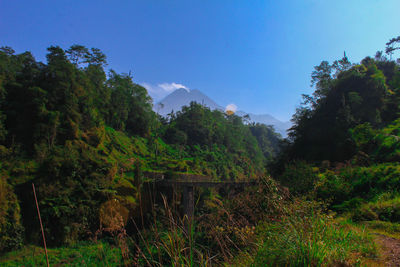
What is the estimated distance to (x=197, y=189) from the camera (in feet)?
46.6

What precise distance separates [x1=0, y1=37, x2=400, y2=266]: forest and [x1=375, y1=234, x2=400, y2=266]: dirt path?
0.08ft

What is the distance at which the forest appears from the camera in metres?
2.04

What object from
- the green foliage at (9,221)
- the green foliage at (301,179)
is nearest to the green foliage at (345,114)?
the green foliage at (301,179)

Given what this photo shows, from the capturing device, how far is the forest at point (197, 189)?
2.04 m

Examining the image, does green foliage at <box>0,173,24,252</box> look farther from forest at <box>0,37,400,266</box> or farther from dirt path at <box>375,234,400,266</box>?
dirt path at <box>375,234,400,266</box>

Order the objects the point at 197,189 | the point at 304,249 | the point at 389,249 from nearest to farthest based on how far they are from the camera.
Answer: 1. the point at 304,249
2. the point at 389,249
3. the point at 197,189

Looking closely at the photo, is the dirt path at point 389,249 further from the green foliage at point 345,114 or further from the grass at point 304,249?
the green foliage at point 345,114

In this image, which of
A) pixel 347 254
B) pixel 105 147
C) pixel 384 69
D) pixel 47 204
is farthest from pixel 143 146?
pixel 384 69

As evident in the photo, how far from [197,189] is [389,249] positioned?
40.6 ft

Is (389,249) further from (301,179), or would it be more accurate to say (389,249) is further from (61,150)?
(61,150)

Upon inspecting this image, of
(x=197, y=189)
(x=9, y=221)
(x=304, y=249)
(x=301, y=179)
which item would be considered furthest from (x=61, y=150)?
(x=304, y=249)

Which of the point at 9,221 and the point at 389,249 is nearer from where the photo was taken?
the point at 389,249

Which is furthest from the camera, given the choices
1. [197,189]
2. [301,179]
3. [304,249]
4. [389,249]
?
[197,189]

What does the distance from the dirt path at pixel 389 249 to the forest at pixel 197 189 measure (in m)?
0.02
